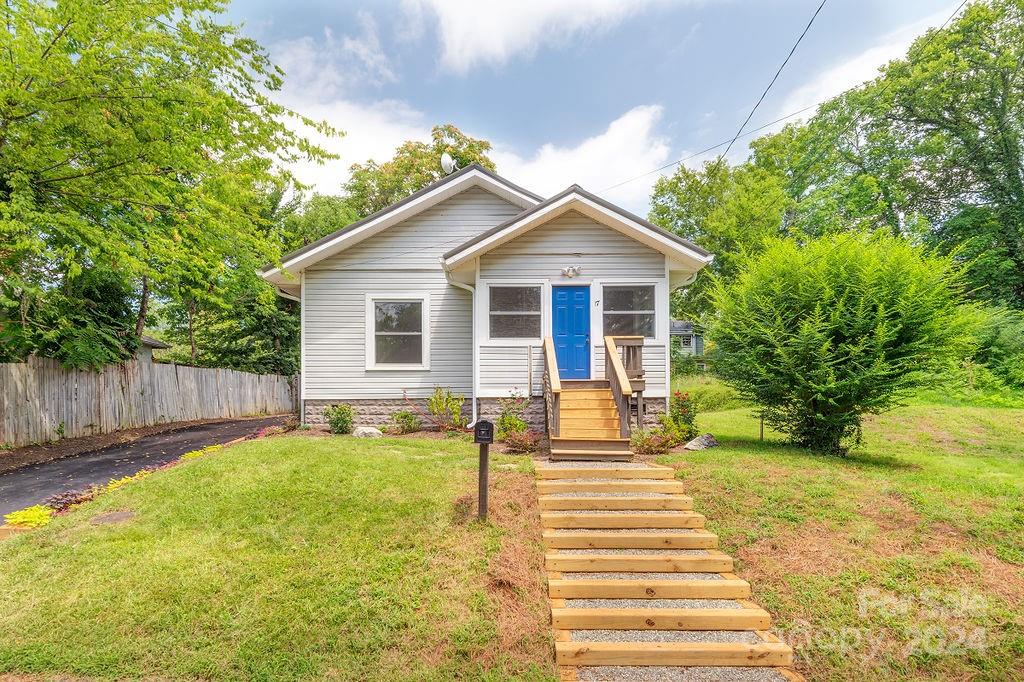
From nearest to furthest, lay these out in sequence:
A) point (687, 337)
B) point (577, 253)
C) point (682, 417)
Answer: point (682, 417) → point (577, 253) → point (687, 337)

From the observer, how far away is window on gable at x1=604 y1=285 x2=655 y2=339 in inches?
379

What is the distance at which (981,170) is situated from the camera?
21281mm

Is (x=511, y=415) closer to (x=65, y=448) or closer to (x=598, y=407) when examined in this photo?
(x=598, y=407)

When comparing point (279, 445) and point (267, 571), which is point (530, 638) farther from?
point (279, 445)

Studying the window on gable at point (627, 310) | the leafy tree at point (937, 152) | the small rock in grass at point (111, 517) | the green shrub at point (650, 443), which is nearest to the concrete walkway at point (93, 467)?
the small rock in grass at point (111, 517)

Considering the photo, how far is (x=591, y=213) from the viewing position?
947 cm

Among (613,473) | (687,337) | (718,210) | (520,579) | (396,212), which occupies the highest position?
(718,210)

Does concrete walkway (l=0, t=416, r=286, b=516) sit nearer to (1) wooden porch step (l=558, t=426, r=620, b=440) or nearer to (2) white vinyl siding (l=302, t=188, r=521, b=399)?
(2) white vinyl siding (l=302, t=188, r=521, b=399)

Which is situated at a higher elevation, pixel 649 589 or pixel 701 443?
pixel 701 443

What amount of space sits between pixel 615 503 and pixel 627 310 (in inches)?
202

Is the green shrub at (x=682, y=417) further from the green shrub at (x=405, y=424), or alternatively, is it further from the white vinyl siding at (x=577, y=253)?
the green shrub at (x=405, y=424)

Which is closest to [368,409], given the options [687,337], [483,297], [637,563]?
[483,297]

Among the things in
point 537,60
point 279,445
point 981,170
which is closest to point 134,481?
point 279,445

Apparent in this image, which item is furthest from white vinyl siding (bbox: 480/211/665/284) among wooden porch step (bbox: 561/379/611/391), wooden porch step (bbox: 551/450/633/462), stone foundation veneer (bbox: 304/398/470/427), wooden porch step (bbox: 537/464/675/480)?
wooden porch step (bbox: 537/464/675/480)
